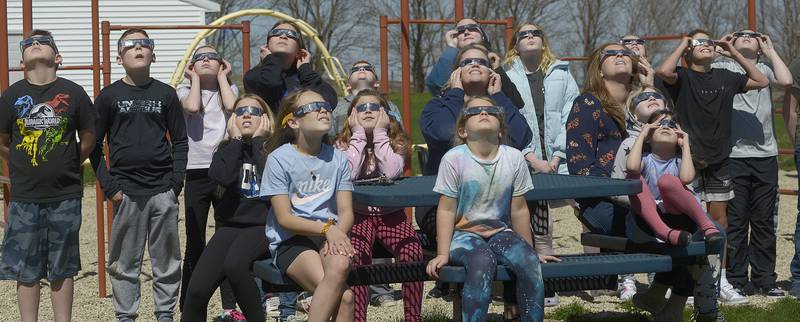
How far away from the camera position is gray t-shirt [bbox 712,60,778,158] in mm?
7406

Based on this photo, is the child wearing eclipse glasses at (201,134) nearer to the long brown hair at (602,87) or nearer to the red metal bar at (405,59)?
the red metal bar at (405,59)

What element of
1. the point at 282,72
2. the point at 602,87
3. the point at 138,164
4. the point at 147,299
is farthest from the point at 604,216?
the point at 147,299

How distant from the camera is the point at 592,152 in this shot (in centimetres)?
593

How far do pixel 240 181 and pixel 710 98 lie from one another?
2994 millimetres

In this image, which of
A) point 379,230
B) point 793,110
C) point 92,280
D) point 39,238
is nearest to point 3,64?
point 92,280

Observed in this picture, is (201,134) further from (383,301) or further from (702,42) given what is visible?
(702,42)

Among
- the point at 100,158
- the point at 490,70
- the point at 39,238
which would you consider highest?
the point at 490,70

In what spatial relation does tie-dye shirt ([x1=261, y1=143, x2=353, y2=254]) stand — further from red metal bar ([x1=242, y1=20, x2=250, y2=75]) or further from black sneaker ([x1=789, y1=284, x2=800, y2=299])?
black sneaker ([x1=789, y1=284, x2=800, y2=299])

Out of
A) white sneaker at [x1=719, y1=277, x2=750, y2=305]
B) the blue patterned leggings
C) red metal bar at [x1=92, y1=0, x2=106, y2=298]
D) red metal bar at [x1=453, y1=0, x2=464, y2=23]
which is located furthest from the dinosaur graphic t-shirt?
white sneaker at [x1=719, y1=277, x2=750, y2=305]

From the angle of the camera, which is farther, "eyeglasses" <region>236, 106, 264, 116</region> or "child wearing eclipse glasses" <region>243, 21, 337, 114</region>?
"child wearing eclipse glasses" <region>243, 21, 337, 114</region>

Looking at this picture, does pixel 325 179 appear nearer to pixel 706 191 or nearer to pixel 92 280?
pixel 706 191

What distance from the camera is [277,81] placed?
6480 millimetres

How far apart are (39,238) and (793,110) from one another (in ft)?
15.6

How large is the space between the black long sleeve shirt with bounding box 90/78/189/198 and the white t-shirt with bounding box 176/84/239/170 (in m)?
0.36
